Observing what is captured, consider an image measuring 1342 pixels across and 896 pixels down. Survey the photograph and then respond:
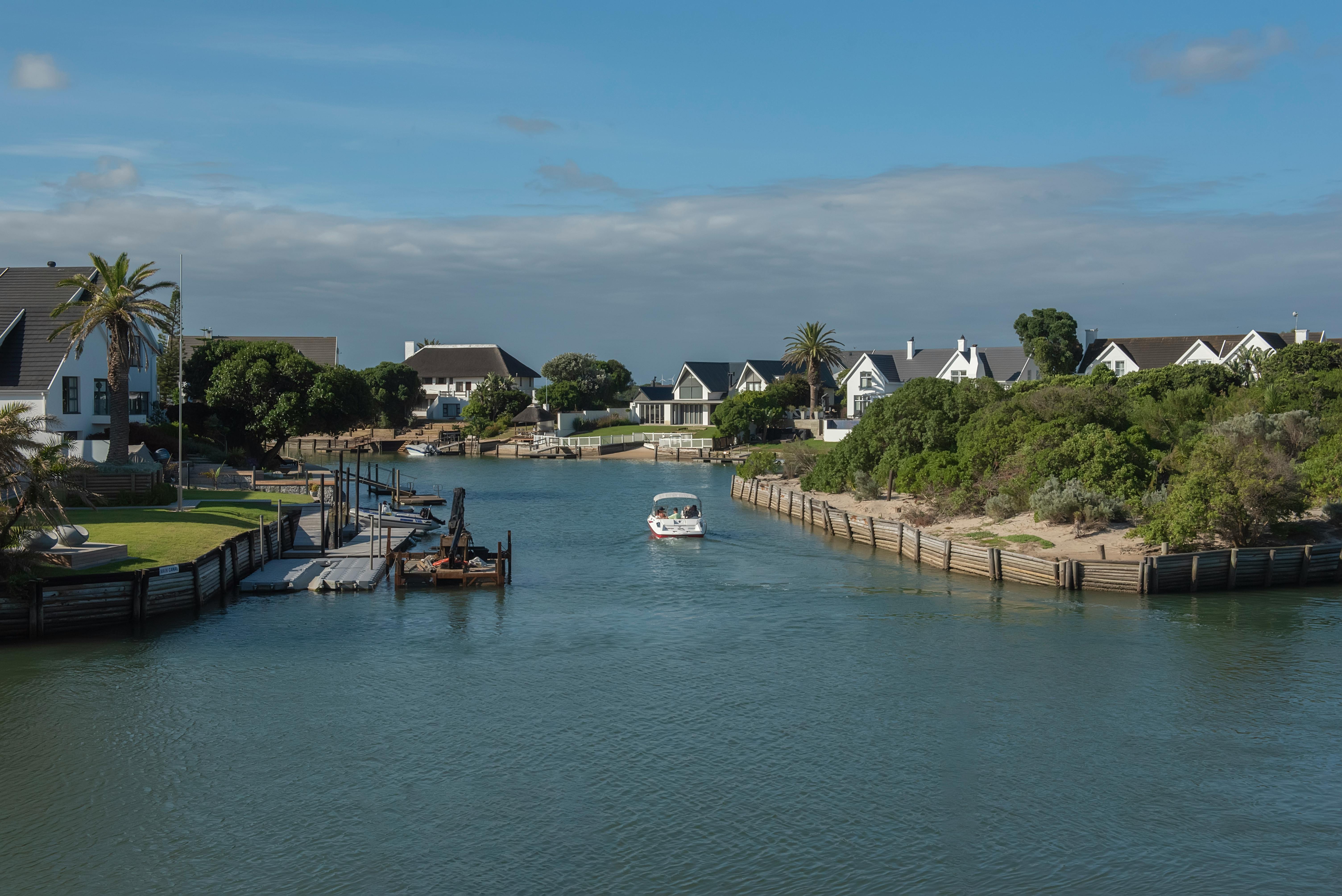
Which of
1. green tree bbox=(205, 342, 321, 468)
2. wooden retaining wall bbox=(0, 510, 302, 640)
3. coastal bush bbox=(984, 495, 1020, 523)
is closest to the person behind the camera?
wooden retaining wall bbox=(0, 510, 302, 640)

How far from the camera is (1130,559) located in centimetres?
4197

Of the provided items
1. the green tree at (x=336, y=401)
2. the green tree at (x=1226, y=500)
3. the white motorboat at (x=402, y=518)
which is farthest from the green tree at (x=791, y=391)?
the green tree at (x=1226, y=500)

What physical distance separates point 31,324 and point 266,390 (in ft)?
71.1

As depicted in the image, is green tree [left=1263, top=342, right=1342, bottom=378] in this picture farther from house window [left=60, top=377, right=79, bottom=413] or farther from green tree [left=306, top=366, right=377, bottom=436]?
house window [left=60, top=377, right=79, bottom=413]

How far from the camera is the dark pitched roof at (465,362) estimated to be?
16625 cm

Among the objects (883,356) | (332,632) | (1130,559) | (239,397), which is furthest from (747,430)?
(332,632)

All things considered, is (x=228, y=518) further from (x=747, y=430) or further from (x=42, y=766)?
(x=747, y=430)

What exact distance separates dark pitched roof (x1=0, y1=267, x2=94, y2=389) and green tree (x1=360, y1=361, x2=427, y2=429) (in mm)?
80173

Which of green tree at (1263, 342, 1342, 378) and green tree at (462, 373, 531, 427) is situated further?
green tree at (462, 373, 531, 427)

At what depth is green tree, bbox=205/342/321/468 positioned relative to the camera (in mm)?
76312

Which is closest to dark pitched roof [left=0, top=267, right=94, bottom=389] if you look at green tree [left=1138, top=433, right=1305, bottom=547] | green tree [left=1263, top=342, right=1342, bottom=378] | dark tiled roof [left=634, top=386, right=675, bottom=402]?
green tree [left=1138, top=433, right=1305, bottom=547]

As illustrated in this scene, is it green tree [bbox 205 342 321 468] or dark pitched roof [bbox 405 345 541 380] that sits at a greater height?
dark pitched roof [bbox 405 345 541 380]

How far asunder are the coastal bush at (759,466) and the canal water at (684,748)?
4594 cm

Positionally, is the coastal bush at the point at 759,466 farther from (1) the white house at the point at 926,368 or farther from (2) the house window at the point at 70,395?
(2) the house window at the point at 70,395
